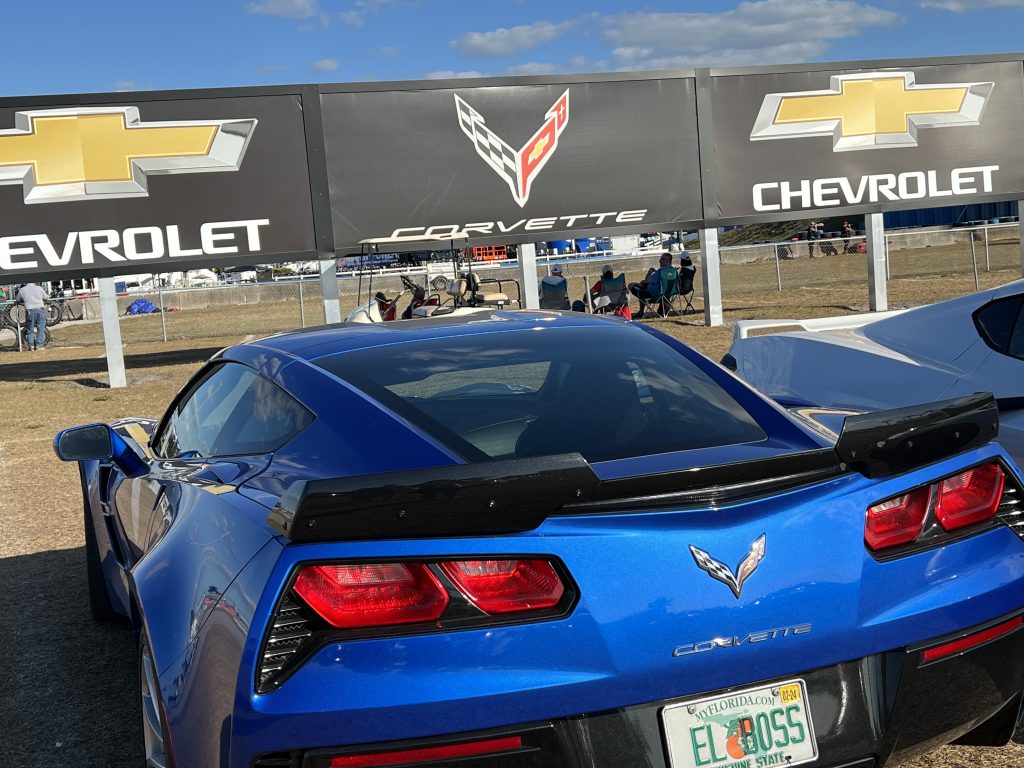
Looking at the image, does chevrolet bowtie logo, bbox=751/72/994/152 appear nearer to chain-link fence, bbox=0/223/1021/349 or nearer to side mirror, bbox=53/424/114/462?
chain-link fence, bbox=0/223/1021/349

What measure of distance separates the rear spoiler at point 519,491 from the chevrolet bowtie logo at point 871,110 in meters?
16.9

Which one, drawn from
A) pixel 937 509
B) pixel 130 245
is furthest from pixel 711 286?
pixel 937 509

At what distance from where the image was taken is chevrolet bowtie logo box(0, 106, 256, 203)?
15.1 metres

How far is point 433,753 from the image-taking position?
83.4 inches

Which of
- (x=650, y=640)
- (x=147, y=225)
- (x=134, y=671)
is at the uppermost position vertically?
(x=147, y=225)

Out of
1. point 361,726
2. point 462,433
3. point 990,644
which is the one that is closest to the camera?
point 361,726

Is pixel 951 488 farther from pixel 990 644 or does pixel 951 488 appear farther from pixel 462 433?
pixel 462 433

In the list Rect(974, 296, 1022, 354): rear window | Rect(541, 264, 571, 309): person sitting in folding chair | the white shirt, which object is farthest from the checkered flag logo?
the white shirt

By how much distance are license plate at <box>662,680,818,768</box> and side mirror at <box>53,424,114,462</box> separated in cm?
250

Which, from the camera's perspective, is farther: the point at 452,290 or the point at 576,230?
the point at 576,230

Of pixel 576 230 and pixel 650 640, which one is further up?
pixel 576 230

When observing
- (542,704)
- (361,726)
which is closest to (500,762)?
(542,704)

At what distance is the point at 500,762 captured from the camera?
7.02ft

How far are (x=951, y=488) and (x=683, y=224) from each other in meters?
16.0
